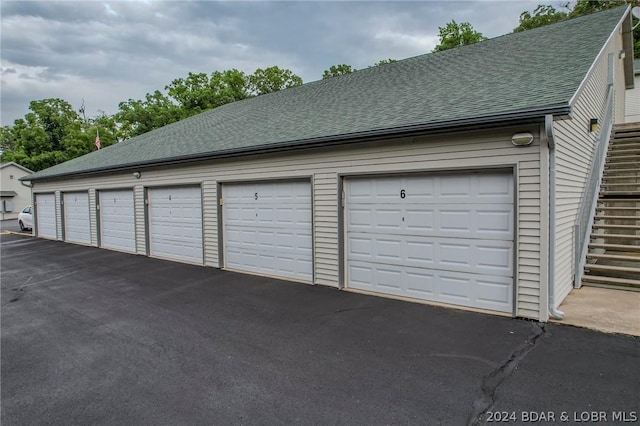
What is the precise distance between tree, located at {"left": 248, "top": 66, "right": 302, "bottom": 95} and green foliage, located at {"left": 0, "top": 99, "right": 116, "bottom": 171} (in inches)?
592

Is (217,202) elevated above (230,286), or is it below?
above

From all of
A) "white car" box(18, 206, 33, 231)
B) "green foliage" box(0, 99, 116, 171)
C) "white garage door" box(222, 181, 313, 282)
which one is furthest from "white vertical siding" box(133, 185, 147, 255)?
"green foliage" box(0, 99, 116, 171)

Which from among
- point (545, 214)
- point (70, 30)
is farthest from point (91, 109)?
point (545, 214)

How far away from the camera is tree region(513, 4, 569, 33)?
79.8 feet

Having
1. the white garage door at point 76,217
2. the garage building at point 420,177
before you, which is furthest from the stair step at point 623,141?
the white garage door at point 76,217

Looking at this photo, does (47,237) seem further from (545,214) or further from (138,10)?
(545,214)

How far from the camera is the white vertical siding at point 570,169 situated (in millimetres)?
5121

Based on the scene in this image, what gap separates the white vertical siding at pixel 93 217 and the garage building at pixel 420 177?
385 cm

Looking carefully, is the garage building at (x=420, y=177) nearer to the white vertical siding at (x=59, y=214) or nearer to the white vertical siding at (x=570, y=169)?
the white vertical siding at (x=570, y=169)

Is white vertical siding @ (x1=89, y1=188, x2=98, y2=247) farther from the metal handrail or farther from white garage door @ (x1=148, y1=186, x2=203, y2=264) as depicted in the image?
the metal handrail

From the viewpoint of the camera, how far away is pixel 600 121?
7.89 m

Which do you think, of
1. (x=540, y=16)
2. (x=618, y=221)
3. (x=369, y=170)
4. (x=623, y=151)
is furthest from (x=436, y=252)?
(x=540, y=16)

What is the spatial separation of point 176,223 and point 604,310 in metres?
9.55

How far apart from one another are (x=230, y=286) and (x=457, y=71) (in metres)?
6.52
